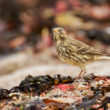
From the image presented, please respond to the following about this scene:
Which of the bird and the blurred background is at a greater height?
the blurred background

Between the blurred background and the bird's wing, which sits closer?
the bird's wing

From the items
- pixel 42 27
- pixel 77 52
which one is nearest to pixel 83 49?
pixel 77 52

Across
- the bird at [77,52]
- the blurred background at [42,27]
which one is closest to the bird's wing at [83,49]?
the bird at [77,52]

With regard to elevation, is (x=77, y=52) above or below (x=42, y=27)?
below

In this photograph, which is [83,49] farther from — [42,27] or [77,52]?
[42,27]

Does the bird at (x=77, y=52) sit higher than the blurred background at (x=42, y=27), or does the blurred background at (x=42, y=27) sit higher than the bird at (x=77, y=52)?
the blurred background at (x=42, y=27)

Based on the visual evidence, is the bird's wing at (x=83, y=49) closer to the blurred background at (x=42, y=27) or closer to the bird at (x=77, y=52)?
the bird at (x=77, y=52)

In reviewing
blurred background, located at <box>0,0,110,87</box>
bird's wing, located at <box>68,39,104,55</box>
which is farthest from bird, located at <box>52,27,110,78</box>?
blurred background, located at <box>0,0,110,87</box>

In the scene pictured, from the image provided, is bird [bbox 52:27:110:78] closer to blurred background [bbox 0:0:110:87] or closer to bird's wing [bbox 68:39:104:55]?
bird's wing [bbox 68:39:104:55]
